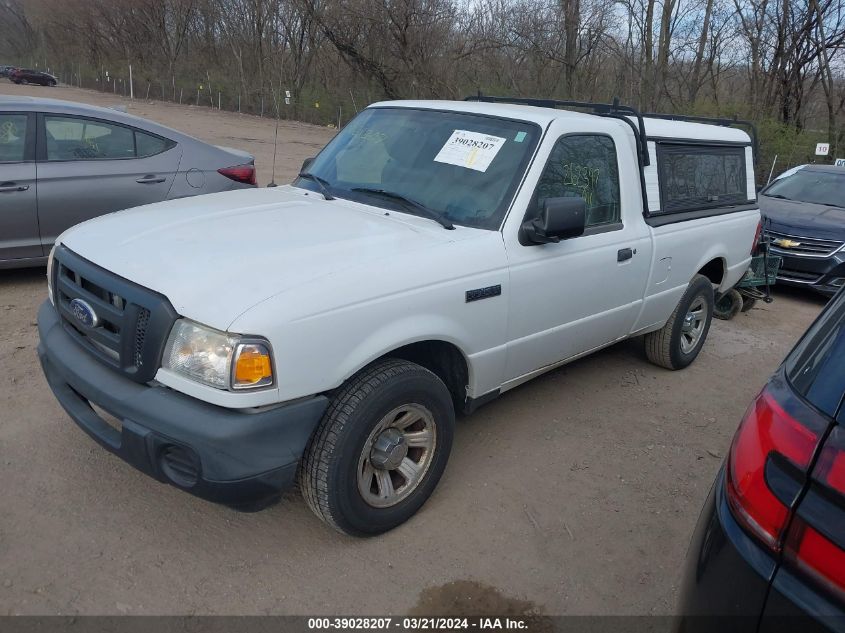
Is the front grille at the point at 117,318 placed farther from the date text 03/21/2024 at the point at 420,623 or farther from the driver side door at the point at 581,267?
the driver side door at the point at 581,267

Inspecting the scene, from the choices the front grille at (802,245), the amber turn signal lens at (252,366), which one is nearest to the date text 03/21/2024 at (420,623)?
the amber turn signal lens at (252,366)

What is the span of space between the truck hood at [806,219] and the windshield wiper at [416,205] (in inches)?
263

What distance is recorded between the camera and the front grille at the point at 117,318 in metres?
2.64

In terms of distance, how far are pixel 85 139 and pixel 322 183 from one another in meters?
3.12

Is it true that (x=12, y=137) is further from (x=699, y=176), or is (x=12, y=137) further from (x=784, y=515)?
(x=784, y=515)

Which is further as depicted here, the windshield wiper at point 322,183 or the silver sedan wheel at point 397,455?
the windshield wiper at point 322,183

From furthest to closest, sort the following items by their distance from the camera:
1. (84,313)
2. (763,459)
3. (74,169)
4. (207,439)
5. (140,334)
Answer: (74,169) < (84,313) < (140,334) < (207,439) < (763,459)

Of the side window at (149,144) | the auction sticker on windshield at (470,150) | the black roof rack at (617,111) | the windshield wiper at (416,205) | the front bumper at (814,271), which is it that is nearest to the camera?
the windshield wiper at (416,205)

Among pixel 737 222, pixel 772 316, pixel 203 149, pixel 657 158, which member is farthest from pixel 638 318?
pixel 203 149

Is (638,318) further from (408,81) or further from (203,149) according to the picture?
(408,81)

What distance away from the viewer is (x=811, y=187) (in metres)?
9.67

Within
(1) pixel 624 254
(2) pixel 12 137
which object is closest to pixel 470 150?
(1) pixel 624 254

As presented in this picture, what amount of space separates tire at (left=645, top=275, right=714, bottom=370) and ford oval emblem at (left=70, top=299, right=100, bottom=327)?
153 inches

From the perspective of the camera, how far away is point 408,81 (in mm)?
31578
